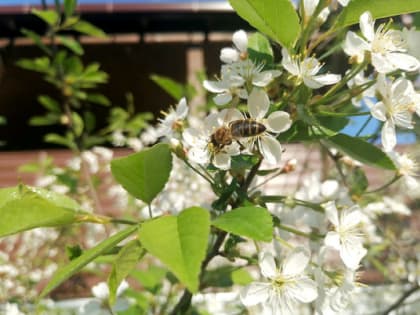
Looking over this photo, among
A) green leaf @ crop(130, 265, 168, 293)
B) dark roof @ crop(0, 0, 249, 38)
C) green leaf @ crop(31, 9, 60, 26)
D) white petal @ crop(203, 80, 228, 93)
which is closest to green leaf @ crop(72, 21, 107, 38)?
green leaf @ crop(31, 9, 60, 26)

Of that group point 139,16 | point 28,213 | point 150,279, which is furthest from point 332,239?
point 139,16

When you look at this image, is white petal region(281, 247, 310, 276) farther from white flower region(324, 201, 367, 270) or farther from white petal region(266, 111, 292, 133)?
white petal region(266, 111, 292, 133)

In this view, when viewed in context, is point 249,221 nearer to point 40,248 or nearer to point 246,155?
point 246,155

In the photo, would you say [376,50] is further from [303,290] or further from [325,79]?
[303,290]

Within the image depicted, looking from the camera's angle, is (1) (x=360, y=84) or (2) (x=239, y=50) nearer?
(1) (x=360, y=84)

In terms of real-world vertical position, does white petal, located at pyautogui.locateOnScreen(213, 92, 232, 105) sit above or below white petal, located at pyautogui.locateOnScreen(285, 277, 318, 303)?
above

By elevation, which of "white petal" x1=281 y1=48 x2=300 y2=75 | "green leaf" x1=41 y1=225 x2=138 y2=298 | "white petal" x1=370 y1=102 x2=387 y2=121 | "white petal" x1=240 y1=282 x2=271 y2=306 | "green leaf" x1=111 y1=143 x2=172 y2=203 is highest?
"white petal" x1=281 y1=48 x2=300 y2=75
